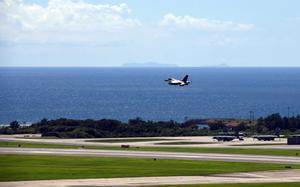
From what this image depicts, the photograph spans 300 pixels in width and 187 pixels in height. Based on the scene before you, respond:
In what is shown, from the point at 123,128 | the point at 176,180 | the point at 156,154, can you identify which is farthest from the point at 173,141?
the point at 176,180

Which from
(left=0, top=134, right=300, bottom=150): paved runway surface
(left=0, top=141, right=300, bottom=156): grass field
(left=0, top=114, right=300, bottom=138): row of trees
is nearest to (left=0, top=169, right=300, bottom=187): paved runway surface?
(left=0, top=141, right=300, bottom=156): grass field

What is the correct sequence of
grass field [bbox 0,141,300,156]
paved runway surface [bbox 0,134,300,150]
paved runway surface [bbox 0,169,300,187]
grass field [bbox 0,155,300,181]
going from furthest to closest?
paved runway surface [bbox 0,134,300,150]
grass field [bbox 0,141,300,156]
grass field [bbox 0,155,300,181]
paved runway surface [bbox 0,169,300,187]

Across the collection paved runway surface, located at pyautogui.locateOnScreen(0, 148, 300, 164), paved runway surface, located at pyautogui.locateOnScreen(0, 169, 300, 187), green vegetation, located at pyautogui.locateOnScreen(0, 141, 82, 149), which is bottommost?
paved runway surface, located at pyautogui.locateOnScreen(0, 169, 300, 187)

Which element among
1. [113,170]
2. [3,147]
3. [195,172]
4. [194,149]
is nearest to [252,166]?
[195,172]

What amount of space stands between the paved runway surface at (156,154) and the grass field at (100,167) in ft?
14.5

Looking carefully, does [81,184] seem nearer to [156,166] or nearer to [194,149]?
[156,166]

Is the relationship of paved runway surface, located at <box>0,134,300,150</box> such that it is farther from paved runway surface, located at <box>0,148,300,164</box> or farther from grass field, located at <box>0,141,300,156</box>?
paved runway surface, located at <box>0,148,300,164</box>

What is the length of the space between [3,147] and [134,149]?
708 inches

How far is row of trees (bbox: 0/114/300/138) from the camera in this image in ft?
469

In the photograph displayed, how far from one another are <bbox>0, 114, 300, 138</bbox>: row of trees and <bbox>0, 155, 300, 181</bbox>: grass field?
42.4m

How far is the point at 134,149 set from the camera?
115812 millimetres

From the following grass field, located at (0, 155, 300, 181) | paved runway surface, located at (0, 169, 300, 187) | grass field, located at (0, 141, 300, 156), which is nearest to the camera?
paved runway surface, located at (0, 169, 300, 187)

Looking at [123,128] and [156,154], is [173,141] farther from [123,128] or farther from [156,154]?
[156,154]

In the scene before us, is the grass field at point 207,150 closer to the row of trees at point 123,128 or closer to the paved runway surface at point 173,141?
the paved runway surface at point 173,141
